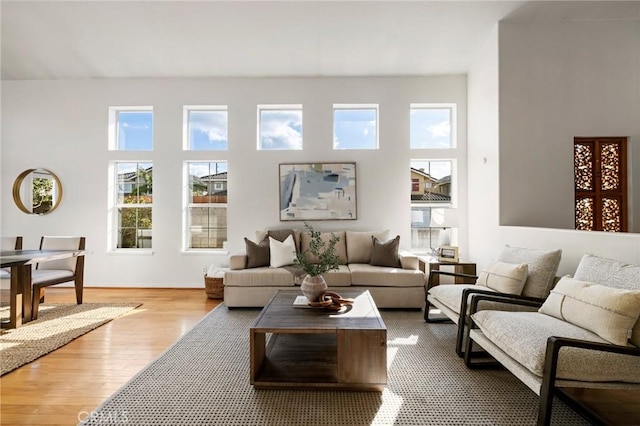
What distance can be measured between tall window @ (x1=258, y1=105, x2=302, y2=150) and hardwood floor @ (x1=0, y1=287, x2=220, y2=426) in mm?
2516

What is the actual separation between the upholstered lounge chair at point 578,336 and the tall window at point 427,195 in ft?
9.01

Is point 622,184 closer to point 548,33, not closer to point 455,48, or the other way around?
point 548,33

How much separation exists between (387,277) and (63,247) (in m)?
4.08

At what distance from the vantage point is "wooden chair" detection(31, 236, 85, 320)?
346 cm

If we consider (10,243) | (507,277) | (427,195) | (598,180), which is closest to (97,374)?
(10,243)

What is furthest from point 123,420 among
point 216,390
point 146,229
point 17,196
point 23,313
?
point 17,196

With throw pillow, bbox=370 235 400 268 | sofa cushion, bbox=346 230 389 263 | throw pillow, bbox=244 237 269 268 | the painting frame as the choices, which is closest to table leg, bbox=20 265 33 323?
throw pillow, bbox=244 237 269 268

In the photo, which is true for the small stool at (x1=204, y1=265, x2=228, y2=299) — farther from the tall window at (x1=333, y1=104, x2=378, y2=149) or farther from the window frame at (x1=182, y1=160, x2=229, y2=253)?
the tall window at (x1=333, y1=104, x2=378, y2=149)

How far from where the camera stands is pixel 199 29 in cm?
396

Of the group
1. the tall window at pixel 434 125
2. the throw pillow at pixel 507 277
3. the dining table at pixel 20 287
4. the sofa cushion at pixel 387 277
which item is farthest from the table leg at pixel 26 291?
the tall window at pixel 434 125

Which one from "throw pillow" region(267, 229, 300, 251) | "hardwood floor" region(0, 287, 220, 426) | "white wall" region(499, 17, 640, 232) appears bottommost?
"hardwood floor" region(0, 287, 220, 426)

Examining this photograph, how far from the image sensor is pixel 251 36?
406 cm

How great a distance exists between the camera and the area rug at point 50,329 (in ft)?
8.50

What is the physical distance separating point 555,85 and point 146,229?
5909mm
